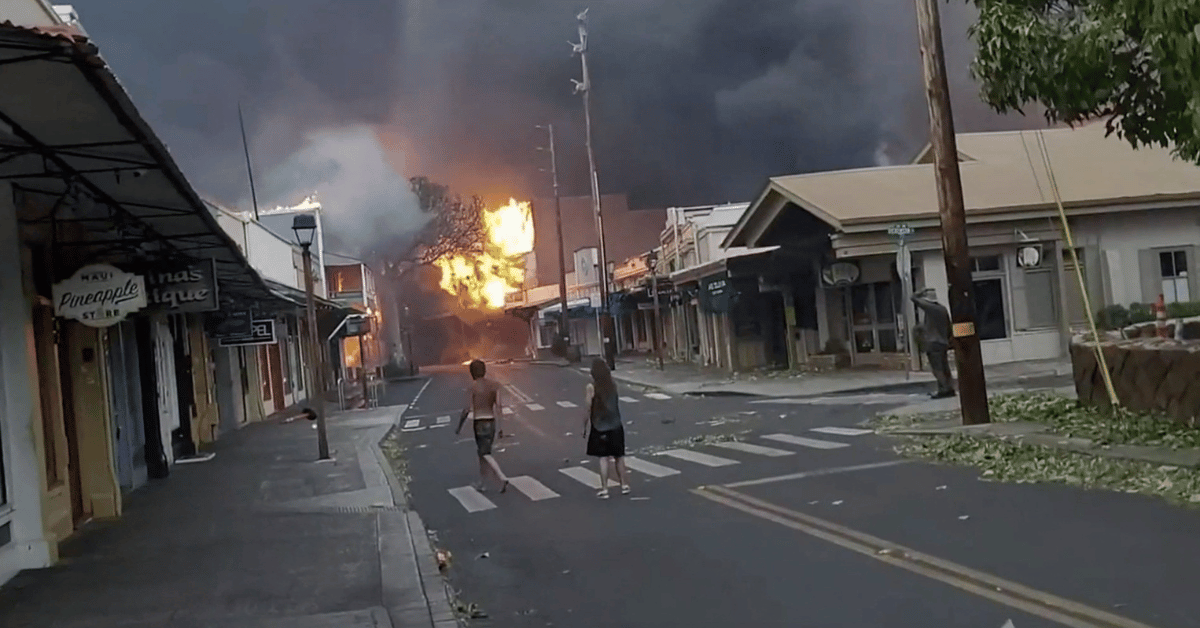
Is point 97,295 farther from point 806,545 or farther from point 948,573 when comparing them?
point 948,573

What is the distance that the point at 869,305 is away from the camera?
32781 millimetres

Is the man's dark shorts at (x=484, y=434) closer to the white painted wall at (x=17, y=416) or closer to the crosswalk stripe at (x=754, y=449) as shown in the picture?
the crosswalk stripe at (x=754, y=449)

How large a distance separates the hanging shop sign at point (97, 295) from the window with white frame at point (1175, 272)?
25418 mm

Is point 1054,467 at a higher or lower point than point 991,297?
lower

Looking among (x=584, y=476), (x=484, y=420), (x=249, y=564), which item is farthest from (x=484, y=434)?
(x=249, y=564)

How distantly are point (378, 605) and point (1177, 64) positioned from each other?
7.09 metres

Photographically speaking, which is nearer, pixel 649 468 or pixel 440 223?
pixel 649 468

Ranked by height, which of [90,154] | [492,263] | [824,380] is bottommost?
[824,380]

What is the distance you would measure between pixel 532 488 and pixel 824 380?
15858 mm

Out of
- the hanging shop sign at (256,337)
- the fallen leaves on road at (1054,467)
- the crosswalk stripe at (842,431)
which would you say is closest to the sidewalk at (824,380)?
the crosswalk stripe at (842,431)

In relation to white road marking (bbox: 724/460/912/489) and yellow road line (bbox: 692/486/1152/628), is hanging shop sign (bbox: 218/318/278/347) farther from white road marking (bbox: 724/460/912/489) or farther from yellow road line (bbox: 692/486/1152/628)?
yellow road line (bbox: 692/486/1152/628)

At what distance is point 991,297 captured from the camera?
99.3ft

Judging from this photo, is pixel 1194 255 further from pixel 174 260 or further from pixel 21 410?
pixel 21 410

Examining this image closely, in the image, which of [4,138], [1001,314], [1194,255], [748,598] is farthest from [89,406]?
[1194,255]
